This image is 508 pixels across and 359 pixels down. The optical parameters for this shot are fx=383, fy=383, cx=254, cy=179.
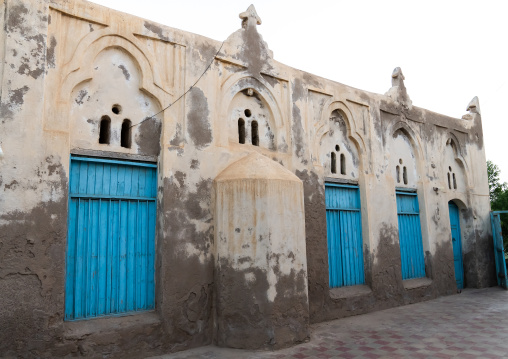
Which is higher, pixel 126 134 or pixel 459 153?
pixel 459 153

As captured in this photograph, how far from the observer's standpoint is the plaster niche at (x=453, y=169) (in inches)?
445

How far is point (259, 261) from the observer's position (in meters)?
5.85

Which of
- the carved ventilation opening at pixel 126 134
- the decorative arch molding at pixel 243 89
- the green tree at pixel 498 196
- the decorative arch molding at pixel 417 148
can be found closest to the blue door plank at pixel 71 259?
the carved ventilation opening at pixel 126 134

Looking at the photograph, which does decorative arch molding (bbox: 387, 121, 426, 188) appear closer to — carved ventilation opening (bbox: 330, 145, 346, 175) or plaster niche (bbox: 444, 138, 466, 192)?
plaster niche (bbox: 444, 138, 466, 192)

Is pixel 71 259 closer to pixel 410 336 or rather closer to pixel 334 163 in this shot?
pixel 410 336

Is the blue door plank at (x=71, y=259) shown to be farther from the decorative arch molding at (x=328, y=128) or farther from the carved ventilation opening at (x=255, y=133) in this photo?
the decorative arch molding at (x=328, y=128)

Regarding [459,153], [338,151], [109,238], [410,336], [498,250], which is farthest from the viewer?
[459,153]

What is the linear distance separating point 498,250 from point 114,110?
1137 cm

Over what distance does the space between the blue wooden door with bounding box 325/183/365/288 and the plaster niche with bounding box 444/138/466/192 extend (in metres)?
4.32

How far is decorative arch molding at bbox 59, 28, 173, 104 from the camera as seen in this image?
5.33 m

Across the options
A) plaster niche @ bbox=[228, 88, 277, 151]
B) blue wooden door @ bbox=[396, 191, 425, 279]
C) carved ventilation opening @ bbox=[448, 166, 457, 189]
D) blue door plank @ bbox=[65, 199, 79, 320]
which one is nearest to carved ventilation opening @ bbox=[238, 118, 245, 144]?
plaster niche @ bbox=[228, 88, 277, 151]

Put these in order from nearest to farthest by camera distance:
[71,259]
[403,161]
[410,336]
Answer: [71,259], [410,336], [403,161]

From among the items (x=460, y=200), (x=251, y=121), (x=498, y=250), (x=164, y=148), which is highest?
(x=251, y=121)

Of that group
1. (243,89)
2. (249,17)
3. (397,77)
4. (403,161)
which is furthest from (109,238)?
(397,77)
